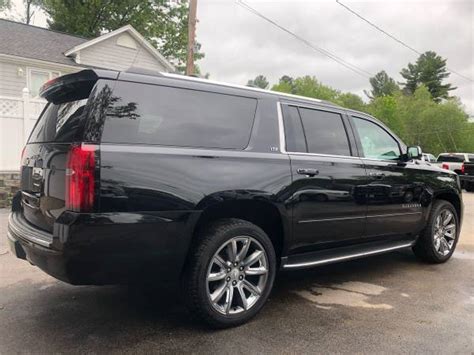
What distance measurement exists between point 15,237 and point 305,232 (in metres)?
2.40

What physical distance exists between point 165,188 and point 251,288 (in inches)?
46.0

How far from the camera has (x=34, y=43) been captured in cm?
1583

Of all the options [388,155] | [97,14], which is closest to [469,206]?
[388,155]

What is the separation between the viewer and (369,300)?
158 inches

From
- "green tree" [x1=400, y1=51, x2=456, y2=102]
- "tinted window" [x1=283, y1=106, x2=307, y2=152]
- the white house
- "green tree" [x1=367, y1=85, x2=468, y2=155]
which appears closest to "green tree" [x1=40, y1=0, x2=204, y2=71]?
the white house

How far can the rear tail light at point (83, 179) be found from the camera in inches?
103

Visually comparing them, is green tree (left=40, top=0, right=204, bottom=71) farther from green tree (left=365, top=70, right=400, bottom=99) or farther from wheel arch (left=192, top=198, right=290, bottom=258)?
green tree (left=365, top=70, right=400, bottom=99)

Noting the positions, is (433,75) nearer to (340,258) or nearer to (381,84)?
(381,84)

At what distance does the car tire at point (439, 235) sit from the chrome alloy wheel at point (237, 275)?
2.80 meters

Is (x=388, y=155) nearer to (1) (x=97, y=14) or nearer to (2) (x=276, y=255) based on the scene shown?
(2) (x=276, y=255)

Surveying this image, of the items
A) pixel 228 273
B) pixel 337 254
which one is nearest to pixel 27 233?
pixel 228 273

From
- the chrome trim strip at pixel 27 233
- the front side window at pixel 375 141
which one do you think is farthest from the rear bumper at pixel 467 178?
the chrome trim strip at pixel 27 233

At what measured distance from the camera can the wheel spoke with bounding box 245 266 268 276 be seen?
3404 millimetres

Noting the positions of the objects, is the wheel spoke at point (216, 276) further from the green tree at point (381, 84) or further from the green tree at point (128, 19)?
the green tree at point (381, 84)
